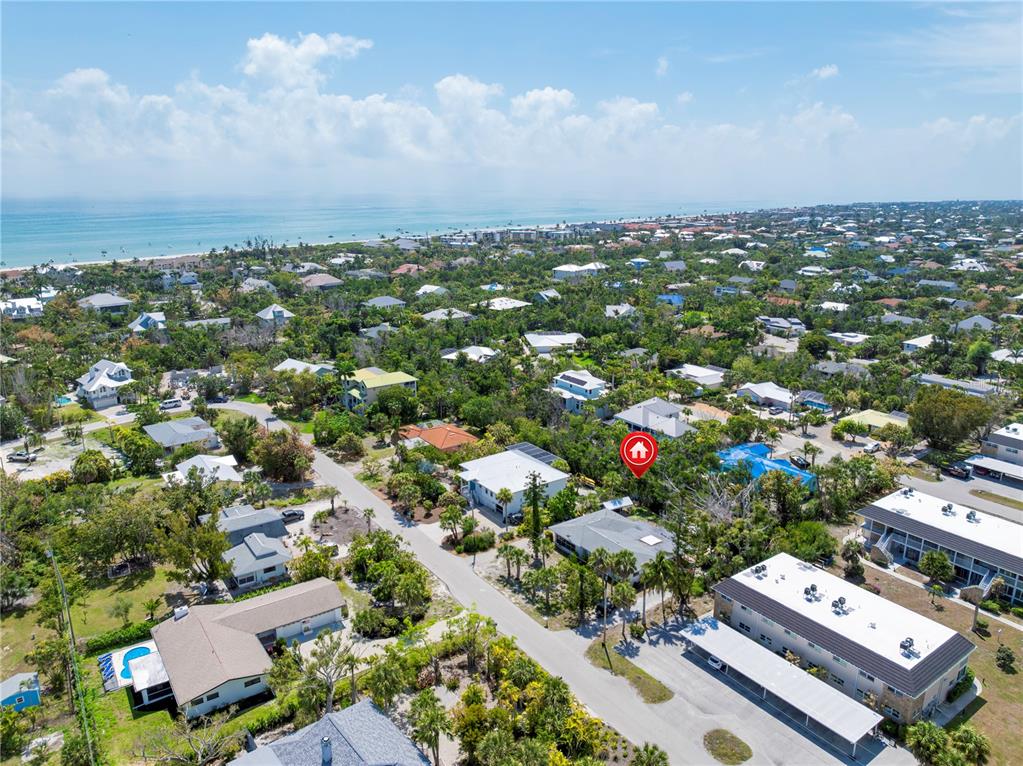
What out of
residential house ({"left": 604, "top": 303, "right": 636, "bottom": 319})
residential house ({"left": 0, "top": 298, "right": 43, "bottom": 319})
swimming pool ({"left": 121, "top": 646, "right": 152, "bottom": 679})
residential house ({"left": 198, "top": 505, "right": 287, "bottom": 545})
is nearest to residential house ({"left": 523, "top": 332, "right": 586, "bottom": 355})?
residential house ({"left": 604, "top": 303, "right": 636, "bottom": 319})

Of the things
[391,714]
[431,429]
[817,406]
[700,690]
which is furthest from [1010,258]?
[391,714]

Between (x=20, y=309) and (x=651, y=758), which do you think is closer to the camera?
(x=651, y=758)

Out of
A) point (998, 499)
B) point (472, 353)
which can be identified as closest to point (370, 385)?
point (472, 353)

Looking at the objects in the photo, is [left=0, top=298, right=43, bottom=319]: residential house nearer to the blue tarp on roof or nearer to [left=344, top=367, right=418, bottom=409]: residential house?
[left=344, top=367, right=418, bottom=409]: residential house

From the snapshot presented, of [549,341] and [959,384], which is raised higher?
[549,341]

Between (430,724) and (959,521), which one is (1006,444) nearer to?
(959,521)
